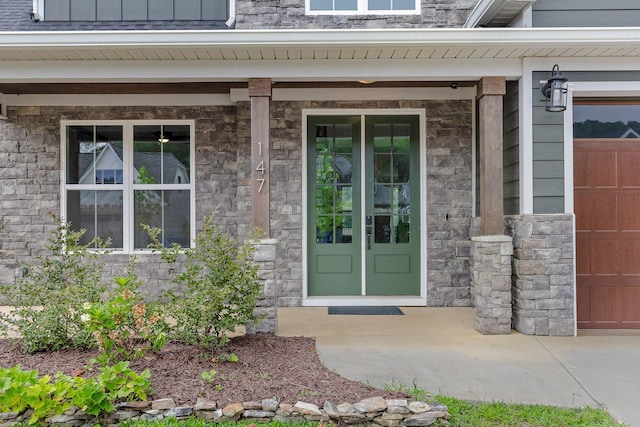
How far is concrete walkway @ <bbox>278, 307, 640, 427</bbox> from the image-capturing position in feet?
9.33

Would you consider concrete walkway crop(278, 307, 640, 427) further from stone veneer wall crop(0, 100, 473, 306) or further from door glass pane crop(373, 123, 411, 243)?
door glass pane crop(373, 123, 411, 243)

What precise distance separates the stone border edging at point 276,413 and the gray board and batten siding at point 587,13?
12.8 feet

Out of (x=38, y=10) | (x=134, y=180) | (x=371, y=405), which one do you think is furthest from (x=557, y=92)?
Result: (x=38, y=10)

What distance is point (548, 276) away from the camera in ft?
13.3

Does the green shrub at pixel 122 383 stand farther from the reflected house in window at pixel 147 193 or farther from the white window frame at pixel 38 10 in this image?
the white window frame at pixel 38 10

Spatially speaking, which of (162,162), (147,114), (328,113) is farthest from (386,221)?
(147,114)

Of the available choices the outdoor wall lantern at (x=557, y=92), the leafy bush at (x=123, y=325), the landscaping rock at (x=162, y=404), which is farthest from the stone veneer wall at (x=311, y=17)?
the landscaping rock at (x=162, y=404)

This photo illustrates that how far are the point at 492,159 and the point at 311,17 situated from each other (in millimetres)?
2643

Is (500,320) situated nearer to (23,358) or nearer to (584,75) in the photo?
(584,75)

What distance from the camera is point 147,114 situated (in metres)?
5.43

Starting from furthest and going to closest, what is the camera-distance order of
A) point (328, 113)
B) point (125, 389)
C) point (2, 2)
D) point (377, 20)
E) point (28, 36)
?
point (2, 2) < point (328, 113) < point (377, 20) < point (28, 36) < point (125, 389)

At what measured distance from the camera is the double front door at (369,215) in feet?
17.5

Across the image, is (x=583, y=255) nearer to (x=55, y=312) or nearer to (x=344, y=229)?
(x=344, y=229)

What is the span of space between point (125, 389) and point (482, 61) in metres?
4.06
